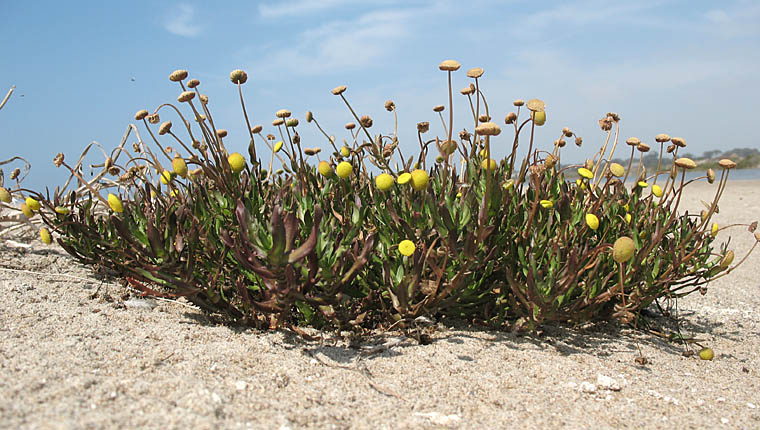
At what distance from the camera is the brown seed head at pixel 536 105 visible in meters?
2.31

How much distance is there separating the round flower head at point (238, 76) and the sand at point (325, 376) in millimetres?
1134

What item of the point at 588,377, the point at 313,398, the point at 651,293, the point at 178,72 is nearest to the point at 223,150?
the point at 178,72

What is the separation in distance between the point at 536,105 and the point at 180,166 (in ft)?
5.27

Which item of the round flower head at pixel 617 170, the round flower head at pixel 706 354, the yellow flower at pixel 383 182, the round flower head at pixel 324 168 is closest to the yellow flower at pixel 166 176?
the round flower head at pixel 324 168

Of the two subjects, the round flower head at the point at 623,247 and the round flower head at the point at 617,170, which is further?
the round flower head at the point at 617,170

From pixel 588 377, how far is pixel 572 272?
443mm

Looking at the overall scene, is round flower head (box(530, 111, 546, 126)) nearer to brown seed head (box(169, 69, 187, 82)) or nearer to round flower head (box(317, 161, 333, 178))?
round flower head (box(317, 161, 333, 178))

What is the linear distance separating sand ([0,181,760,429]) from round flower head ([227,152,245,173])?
2.37 feet

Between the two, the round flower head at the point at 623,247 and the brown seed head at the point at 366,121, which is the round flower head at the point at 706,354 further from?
the brown seed head at the point at 366,121

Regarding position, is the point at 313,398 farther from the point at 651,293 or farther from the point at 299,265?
the point at 651,293

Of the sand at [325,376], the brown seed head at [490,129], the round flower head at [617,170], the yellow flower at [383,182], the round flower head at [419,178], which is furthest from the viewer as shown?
the round flower head at [617,170]

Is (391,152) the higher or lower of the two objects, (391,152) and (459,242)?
the higher

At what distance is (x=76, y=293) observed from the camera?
9.59ft

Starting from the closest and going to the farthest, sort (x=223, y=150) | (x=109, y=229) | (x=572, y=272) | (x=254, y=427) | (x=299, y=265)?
(x=254, y=427) < (x=299, y=265) < (x=572, y=272) < (x=223, y=150) < (x=109, y=229)
